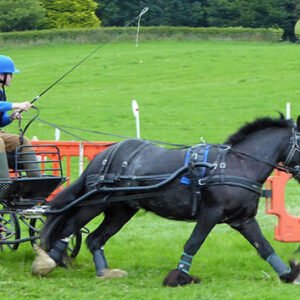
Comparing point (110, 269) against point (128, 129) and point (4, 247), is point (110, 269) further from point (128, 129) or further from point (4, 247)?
point (128, 129)

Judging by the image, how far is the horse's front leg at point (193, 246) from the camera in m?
7.54

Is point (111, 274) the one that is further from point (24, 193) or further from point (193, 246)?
point (24, 193)

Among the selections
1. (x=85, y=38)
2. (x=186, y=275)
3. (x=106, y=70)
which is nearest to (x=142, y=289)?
(x=186, y=275)

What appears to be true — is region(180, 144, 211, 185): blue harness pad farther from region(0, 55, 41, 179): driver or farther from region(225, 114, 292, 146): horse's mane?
region(0, 55, 41, 179): driver

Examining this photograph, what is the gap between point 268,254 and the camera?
7773mm

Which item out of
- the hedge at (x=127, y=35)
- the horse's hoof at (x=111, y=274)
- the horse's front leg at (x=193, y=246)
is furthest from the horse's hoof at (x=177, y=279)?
the hedge at (x=127, y=35)

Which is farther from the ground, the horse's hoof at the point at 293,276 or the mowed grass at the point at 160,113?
the horse's hoof at the point at 293,276

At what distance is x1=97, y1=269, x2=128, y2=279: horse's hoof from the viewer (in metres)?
7.96

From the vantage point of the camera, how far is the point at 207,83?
102 feet

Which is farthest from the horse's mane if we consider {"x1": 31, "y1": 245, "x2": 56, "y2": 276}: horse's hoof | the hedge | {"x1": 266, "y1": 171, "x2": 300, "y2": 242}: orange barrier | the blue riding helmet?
the hedge

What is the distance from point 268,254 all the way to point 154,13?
5030 centimetres

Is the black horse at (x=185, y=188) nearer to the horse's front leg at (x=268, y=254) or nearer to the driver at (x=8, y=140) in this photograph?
the horse's front leg at (x=268, y=254)

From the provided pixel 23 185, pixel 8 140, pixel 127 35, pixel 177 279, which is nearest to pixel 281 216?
pixel 177 279

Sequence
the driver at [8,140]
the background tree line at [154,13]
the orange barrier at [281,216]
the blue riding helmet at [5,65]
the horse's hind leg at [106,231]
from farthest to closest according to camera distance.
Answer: the background tree line at [154,13] < the orange barrier at [281,216] < the blue riding helmet at [5,65] < the driver at [8,140] < the horse's hind leg at [106,231]
